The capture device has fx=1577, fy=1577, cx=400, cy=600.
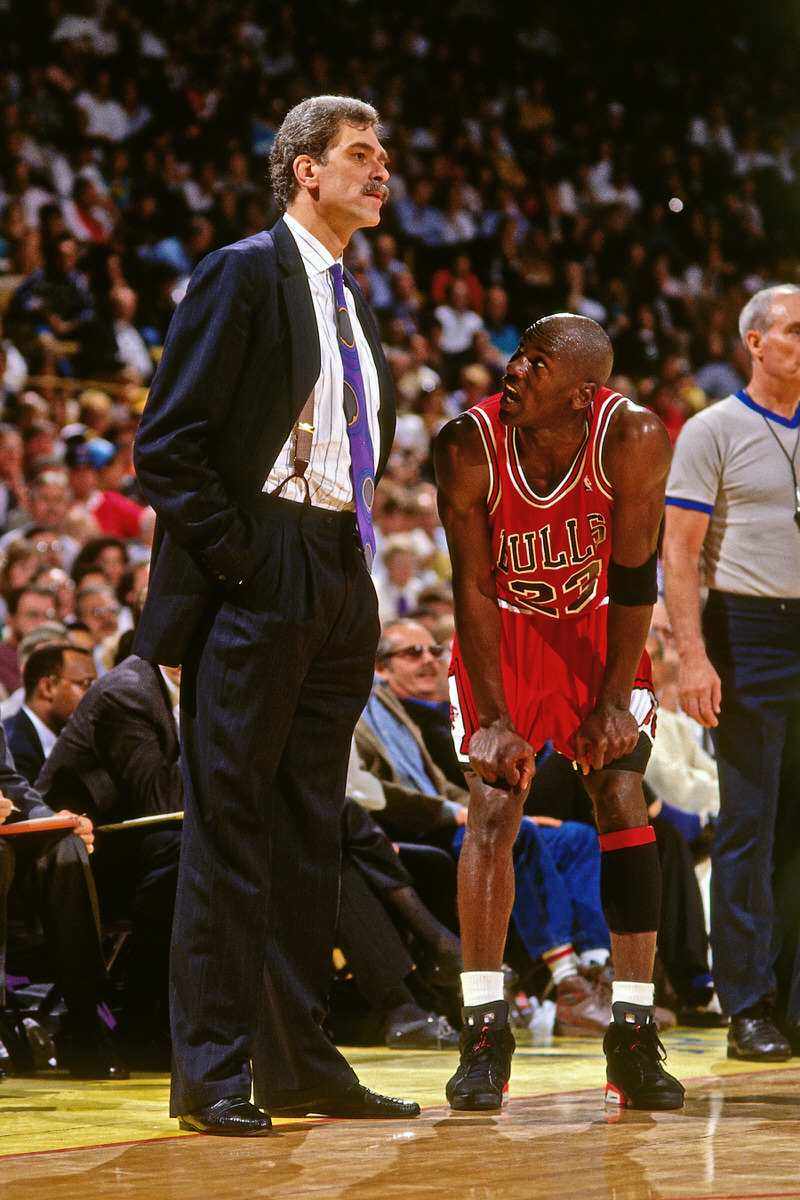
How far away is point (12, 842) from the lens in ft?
13.6

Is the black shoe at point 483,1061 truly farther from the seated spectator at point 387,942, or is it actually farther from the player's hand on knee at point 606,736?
the seated spectator at point 387,942

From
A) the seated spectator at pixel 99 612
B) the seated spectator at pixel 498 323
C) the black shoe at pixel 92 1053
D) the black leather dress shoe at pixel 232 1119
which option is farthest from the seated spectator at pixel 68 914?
the seated spectator at pixel 498 323

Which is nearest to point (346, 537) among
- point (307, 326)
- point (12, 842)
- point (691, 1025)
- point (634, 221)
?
point (307, 326)

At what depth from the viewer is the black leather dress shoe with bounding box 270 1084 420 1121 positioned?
9.79ft

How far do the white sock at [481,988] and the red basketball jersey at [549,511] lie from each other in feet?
2.67

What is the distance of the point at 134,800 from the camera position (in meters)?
4.47

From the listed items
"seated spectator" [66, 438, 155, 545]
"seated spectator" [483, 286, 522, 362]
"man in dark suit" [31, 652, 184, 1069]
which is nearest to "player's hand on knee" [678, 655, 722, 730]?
"man in dark suit" [31, 652, 184, 1069]

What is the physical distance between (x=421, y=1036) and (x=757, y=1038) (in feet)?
3.34

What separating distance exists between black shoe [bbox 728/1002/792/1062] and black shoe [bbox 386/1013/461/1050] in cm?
85

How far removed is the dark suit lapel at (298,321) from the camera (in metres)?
2.92

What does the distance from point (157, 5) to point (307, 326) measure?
1095 cm

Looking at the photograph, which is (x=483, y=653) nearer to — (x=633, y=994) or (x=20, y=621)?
(x=633, y=994)

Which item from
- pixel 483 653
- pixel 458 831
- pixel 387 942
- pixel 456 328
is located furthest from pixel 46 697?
pixel 456 328

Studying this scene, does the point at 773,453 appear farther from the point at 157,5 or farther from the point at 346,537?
the point at 157,5
